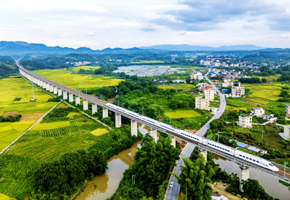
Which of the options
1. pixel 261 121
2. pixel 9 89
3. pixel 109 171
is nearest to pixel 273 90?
pixel 261 121

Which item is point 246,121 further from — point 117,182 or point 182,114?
point 117,182

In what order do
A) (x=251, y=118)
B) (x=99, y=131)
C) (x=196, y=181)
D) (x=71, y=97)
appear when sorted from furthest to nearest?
(x=71, y=97) → (x=251, y=118) → (x=99, y=131) → (x=196, y=181)

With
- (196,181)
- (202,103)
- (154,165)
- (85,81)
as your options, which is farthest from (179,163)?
(85,81)

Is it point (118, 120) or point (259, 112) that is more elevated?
point (259, 112)

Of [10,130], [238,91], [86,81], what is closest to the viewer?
[10,130]

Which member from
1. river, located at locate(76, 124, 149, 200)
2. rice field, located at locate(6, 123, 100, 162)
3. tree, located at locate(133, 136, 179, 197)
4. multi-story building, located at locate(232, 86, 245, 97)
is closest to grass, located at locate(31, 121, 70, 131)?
rice field, located at locate(6, 123, 100, 162)

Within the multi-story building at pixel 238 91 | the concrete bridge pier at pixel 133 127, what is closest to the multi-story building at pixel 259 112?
the multi-story building at pixel 238 91
